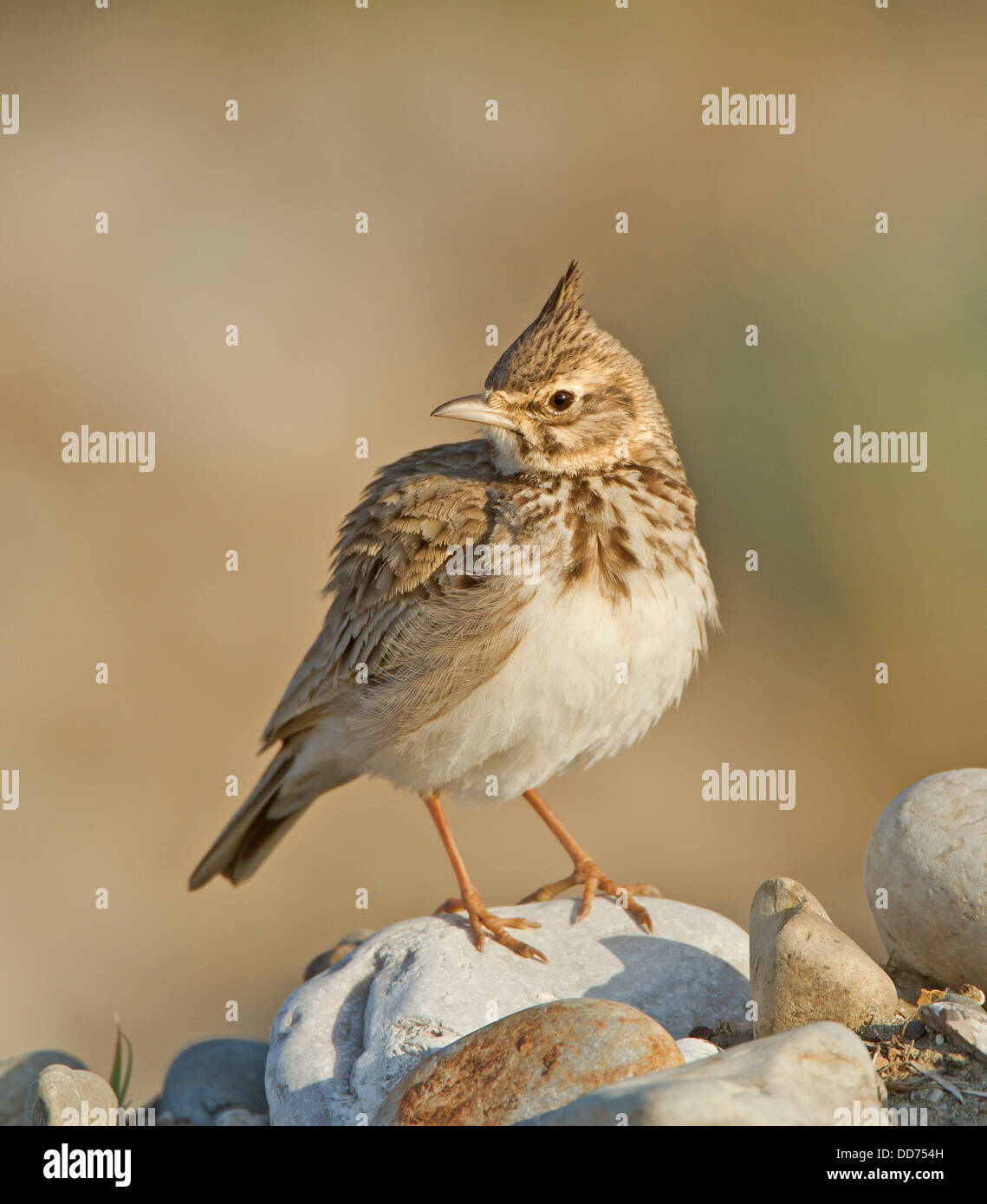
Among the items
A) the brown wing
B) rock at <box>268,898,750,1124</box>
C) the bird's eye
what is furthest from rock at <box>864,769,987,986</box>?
the bird's eye

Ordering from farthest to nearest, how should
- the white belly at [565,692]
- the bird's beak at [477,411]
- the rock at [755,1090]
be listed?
the bird's beak at [477,411]
the white belly at [565,692]
the rock at [755,1090]

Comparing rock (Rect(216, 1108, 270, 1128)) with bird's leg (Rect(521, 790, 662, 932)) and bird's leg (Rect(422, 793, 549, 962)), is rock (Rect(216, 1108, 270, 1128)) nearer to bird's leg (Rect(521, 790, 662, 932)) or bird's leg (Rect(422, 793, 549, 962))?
bird's leg (Rect(422, 793, 549, 962))

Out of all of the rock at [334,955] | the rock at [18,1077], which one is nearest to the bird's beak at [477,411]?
the rock at [334,955]

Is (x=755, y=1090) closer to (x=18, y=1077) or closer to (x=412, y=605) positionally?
(x=412, y=605)

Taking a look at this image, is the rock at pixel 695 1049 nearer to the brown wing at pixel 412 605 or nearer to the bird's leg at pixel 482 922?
the bird's leg at pixel 482 922

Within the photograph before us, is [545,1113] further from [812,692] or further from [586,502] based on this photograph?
[812,692]
